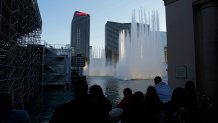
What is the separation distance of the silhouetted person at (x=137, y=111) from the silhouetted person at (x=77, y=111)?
45.2 inches

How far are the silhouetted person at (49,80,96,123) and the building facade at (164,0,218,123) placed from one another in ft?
14.8

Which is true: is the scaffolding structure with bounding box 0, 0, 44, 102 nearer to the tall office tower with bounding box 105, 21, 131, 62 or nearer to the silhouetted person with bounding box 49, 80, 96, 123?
the silhouetted person with bounding box 49, 80, 96, 123

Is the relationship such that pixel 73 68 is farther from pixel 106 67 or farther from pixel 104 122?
pixel 104 122

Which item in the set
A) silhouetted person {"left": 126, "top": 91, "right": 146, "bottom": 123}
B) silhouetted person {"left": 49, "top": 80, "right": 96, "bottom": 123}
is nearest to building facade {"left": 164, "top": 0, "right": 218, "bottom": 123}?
silhouetted person {"left": 126, "top": 91, "right": 146, "bottom": 123}

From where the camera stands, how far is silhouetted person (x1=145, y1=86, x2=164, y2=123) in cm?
348

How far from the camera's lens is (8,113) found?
2633mm

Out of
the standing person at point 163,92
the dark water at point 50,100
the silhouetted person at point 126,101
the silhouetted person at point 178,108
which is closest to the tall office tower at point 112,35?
the dark water at point 50,100

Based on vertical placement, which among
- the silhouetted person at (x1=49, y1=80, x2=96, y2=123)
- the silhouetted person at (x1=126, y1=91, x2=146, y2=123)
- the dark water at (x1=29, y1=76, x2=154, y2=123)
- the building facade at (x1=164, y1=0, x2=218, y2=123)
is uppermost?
the building facade at (x1=164, y1=0, x2=218, y2=123)

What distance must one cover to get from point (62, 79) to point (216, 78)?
109 ft

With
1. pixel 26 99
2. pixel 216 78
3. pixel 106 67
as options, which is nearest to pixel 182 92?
pixel 216 78

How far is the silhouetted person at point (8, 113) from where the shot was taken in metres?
2.55

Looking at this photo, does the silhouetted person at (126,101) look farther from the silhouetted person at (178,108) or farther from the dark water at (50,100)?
the dark water at (50,100)

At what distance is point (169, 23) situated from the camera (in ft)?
24.5

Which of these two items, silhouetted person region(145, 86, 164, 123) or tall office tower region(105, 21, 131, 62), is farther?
tall office tower region(105, 21, 131, 62)
